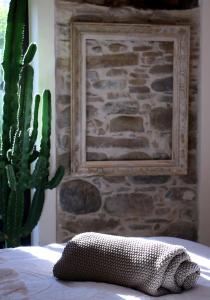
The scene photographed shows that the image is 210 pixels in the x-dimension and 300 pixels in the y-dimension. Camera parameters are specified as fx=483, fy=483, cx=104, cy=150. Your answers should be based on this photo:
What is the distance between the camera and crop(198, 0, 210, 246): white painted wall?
11.6ft

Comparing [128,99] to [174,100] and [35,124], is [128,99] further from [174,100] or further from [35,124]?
[35,124]

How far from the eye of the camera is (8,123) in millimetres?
3070

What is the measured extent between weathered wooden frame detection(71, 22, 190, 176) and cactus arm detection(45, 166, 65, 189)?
0.71ft

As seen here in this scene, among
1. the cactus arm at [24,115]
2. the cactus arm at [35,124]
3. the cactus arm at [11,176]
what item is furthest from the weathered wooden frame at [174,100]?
the cactus arm at [11,176]

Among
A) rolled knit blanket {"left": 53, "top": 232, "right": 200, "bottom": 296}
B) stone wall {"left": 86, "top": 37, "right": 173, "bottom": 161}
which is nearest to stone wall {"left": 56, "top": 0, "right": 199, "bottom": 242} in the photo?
stone wall {"left": 86, "top": 37, "right": 173, "bottom": 161}

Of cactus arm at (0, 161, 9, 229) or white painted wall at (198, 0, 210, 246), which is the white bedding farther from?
white painted wall at (198, 0, 210, 246)

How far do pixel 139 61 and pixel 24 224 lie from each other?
4.65 feet

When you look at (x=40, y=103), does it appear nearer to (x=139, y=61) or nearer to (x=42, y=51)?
(x=42, y=51)

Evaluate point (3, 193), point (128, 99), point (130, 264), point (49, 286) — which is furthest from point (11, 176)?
point (130, 264)

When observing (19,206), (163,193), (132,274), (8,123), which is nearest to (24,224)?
(19,206)

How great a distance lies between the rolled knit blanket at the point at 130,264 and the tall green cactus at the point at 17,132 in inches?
49.6

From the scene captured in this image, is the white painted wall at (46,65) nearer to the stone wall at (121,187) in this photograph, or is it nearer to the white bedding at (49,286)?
the stone wall at (121,187)

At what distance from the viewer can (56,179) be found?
3.24 metres

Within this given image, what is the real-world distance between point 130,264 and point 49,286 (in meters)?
0.31
